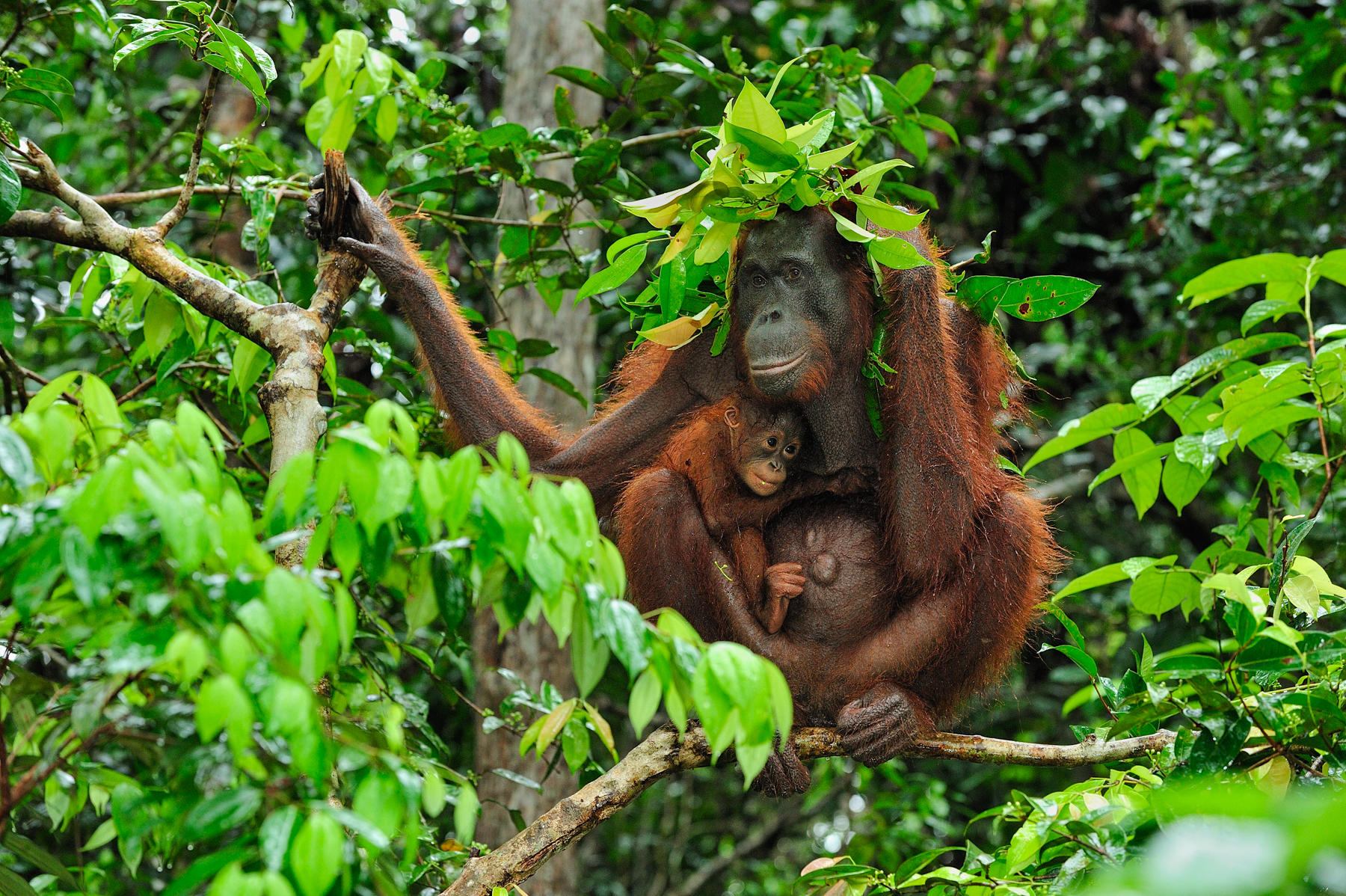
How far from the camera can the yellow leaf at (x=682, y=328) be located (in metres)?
2.96

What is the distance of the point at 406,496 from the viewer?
1363mm

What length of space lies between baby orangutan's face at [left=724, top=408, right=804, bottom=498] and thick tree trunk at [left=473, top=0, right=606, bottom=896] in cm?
143

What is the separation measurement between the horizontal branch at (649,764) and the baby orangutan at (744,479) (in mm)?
431

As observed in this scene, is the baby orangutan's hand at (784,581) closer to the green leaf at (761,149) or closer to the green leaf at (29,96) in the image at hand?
the green leaf at (761,149)

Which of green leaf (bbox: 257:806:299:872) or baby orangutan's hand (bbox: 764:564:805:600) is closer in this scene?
green leaf (bbox: 257:806:299:872)

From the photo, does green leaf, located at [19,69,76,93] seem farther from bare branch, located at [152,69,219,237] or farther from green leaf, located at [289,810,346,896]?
green leaf, located at [289,810,346,896]

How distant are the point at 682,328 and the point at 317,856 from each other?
197cm

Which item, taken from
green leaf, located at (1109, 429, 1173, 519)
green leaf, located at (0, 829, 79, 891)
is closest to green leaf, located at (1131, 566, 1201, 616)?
green leaf, located at (1109, 429, 1173, 519)

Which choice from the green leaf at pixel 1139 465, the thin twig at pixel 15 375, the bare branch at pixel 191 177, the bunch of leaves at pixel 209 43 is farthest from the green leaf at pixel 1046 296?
the thin twig at pixel 15 375

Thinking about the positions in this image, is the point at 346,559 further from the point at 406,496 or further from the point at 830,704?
the point at 830,704

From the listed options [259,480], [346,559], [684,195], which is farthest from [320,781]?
[259,480]

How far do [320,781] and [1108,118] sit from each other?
599 centimetres

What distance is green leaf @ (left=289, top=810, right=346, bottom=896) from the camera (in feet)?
3.92

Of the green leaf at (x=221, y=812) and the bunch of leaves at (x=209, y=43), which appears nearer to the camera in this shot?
the green leaf at (x=221, y=812)
